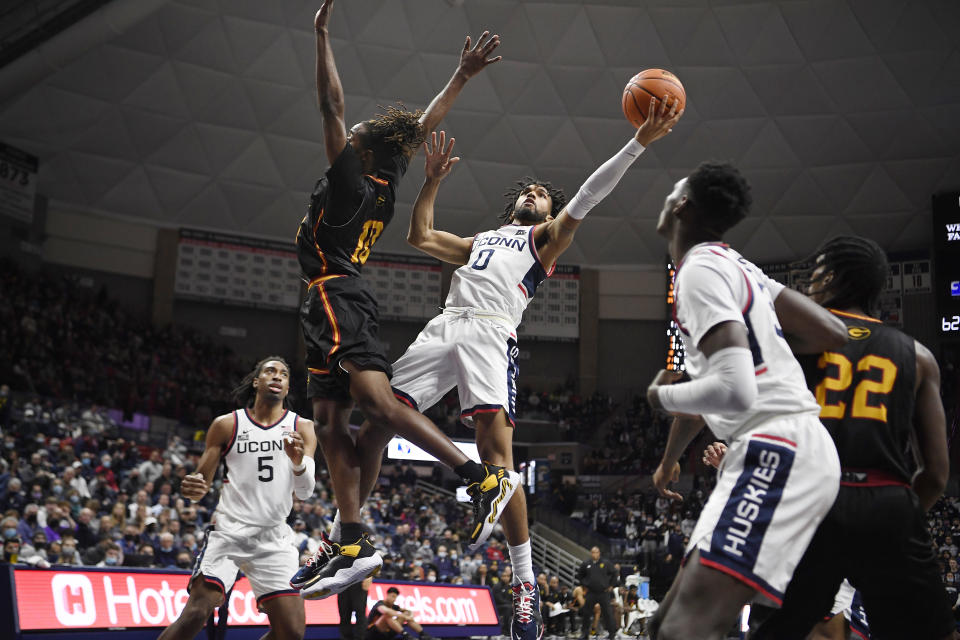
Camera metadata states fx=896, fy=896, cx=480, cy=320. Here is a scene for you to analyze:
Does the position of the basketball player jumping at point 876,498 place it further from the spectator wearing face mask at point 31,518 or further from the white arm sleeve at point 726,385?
the spectator wearing face mask at point 31,518

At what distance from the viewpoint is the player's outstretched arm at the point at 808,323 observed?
361cm

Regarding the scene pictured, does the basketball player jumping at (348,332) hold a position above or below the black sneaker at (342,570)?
above

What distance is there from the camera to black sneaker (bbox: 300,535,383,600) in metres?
5.11

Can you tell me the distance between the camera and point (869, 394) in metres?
3.68

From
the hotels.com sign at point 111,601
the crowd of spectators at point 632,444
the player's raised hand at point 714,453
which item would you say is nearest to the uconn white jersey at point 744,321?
the player's raised hand at point 714,453

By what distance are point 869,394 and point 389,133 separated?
3.33 metres

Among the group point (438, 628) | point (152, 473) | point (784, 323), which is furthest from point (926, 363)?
point (152, 473)

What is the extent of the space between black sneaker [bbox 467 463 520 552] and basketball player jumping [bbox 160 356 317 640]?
1.87 metres

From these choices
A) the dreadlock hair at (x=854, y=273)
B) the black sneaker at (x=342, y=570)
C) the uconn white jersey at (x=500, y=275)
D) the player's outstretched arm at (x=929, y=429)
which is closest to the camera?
the player's outstretched arm at (x=929, y=429)

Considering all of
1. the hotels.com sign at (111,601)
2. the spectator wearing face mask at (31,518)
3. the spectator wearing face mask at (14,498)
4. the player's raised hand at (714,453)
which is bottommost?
the hotels.com sign at (111,601)

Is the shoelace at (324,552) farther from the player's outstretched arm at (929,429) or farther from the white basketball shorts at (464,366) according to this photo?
the player's outstretched arm at (929,429)

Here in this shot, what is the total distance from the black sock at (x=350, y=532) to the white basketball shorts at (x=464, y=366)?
82 centimetres

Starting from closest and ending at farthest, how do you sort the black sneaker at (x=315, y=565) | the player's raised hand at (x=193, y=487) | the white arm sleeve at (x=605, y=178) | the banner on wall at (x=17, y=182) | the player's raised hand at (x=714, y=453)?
the player's raised hand at (x=714, y=453) → the black sneaker at (x=315, y=565) → the white arm sleeve at (x=605, y=178) → the player's raised hand at (x=193, y=487) → the banner on wall at (x=17, y=182)

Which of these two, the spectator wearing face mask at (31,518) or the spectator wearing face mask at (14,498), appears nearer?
the spectator wearing face mask at (31,518)
